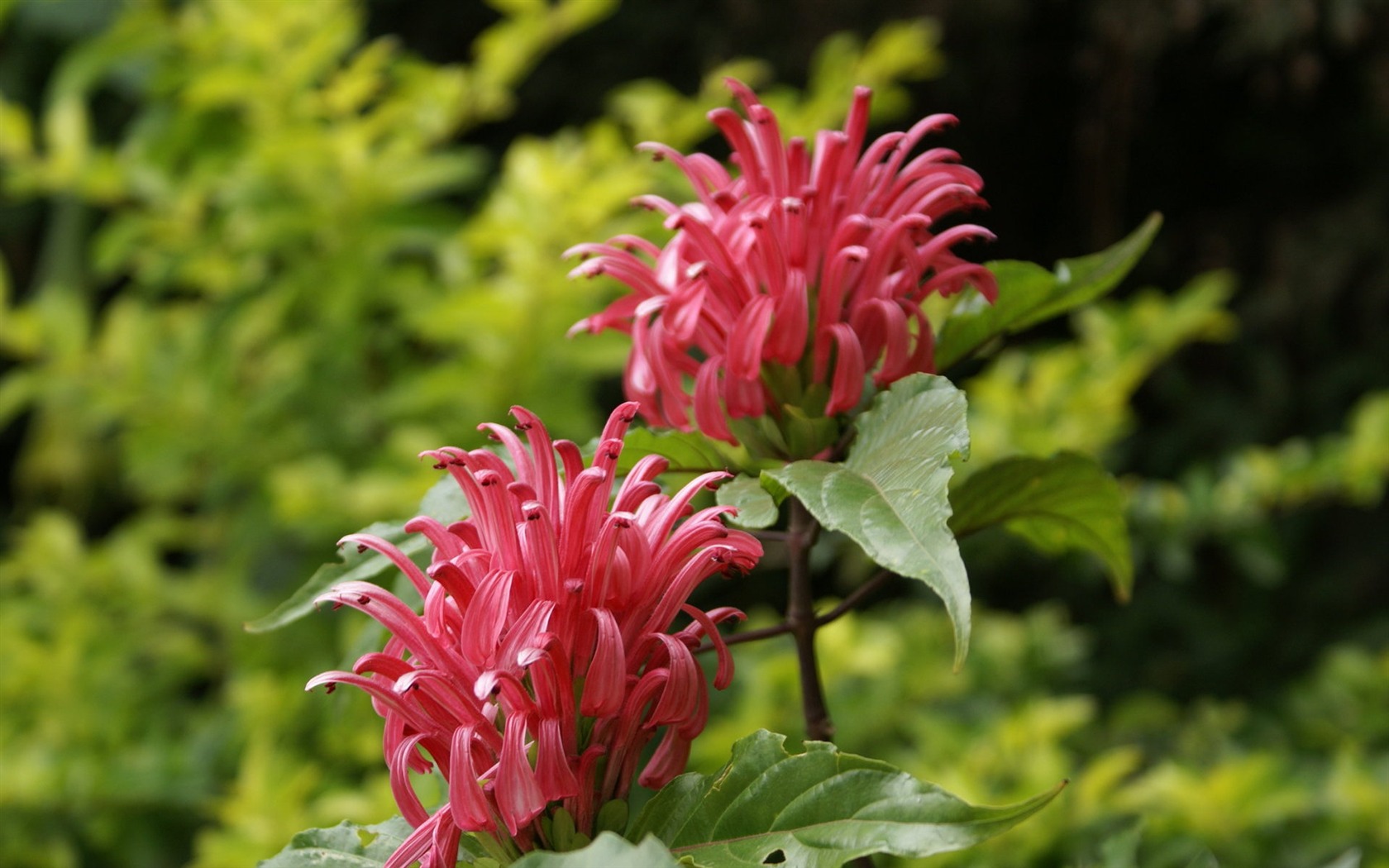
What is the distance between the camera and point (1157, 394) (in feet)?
9.22

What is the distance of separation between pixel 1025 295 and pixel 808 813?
33 centimetres

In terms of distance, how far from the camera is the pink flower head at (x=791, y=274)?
1.95 feet

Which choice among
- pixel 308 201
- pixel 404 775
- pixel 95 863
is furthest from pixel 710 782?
pixel 95 863

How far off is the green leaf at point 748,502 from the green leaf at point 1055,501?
14cm

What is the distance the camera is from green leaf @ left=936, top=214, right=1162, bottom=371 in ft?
2.11

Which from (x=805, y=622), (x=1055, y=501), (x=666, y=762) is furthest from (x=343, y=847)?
(x=1055, y=501)

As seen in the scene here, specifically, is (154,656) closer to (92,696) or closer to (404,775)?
(92,696)

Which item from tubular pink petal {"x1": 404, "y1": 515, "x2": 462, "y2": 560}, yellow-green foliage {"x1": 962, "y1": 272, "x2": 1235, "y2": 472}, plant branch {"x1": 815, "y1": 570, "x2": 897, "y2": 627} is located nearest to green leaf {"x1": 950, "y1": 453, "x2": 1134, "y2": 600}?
plant branch {"x1": 815, "y1": 570, "x2": 897, "y2": 627}

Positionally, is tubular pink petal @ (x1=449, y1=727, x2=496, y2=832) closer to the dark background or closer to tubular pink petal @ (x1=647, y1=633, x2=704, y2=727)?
Answer: tubular pink petal @ (x1=647, y1=633, x2=704, y2=727)

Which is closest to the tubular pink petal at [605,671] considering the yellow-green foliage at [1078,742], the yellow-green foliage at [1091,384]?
the yellow-green foliage at [1078,742]

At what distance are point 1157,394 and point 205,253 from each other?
2077 mm

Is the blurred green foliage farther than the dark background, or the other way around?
the dark background

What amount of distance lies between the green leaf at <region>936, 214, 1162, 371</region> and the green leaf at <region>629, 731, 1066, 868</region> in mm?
282

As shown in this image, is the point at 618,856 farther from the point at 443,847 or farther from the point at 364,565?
the point at 364,565
